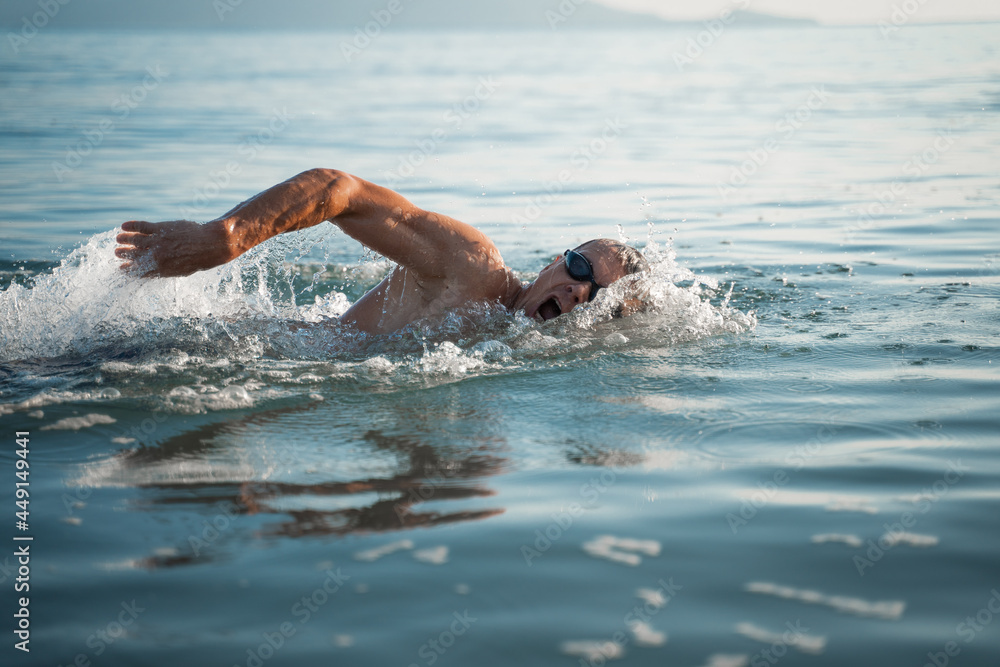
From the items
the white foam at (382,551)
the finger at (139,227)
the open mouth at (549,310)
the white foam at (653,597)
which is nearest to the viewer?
the white foam at (653,597)

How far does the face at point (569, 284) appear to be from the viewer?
4859mm

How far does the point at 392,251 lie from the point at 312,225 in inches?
20.7

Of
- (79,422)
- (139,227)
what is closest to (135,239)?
(139,227)

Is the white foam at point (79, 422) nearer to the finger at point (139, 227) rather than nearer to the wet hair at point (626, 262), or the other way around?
the finger at point (139, 227)

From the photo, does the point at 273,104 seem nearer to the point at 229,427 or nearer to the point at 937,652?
the point at 229,427

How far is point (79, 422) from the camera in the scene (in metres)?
3.50

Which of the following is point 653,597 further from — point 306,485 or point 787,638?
point 306,485

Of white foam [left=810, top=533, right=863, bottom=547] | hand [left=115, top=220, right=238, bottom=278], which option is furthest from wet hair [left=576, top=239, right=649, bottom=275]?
white foam [left=810, top=533, right=863, bottom=547]

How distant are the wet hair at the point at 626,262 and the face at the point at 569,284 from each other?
30 millimetres

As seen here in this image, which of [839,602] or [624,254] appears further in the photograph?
[624,254]

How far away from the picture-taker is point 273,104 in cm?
1980

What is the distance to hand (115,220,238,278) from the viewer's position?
3471 millimetres

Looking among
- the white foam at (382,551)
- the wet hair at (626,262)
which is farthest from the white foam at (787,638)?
the wet hair at (626,262)

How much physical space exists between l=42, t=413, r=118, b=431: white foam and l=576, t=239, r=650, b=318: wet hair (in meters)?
2.54
